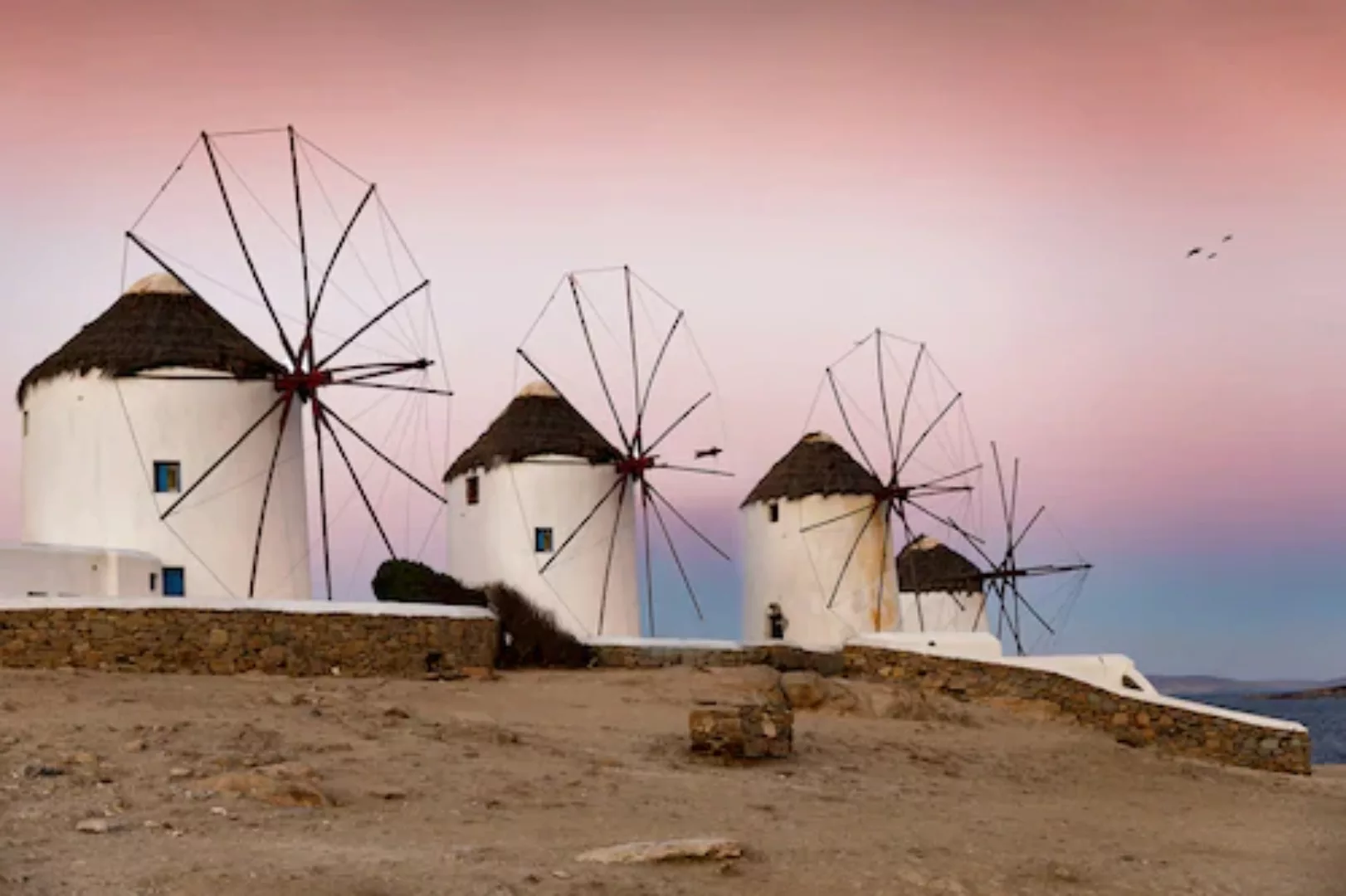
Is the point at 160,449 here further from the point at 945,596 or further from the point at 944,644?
the point at 945,596

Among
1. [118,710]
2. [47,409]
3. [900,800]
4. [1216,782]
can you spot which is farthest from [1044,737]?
[47,409]

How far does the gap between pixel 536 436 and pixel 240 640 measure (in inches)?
486

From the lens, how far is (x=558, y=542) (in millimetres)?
30359

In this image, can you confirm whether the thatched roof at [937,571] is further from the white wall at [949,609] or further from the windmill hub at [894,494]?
the windmill hub at [894,494]

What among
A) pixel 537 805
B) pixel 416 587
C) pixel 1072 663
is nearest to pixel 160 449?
pixel 416 587

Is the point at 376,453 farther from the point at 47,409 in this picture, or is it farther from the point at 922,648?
the point at 922,648

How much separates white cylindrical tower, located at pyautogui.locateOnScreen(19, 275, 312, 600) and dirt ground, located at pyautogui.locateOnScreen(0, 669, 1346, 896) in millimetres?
5669

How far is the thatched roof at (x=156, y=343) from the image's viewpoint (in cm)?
2342

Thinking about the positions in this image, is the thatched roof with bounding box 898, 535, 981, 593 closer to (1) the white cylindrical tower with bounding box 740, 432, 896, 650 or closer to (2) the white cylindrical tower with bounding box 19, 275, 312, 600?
(1) the white cylindrical tower with bounding box 740, 432, 896, 650

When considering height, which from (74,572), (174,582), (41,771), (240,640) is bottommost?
(41,771)

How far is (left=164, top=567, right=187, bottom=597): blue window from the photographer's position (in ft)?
76.0

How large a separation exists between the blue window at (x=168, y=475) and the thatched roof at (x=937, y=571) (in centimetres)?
2666

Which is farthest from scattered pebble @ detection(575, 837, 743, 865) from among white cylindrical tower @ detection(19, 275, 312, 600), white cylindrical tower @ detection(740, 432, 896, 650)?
white cylindrical tower @ detection(740, 432, 896, 650)

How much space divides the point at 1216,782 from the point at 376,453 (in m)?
13.5
